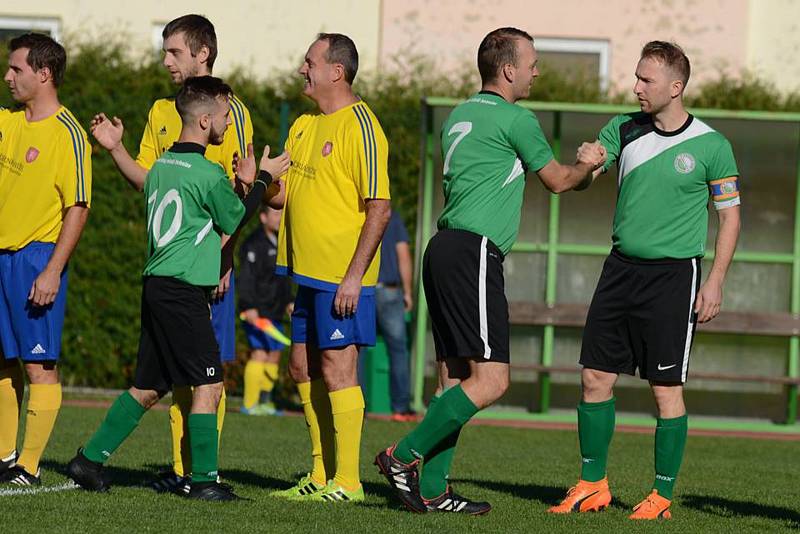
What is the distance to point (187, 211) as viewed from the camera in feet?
22.1

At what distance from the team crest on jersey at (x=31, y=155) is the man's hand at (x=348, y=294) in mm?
1699

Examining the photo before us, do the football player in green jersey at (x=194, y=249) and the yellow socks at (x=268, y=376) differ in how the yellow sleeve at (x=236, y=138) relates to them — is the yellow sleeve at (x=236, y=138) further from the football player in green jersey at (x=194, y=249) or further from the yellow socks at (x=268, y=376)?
the yellow socks at (x=268, y=376)

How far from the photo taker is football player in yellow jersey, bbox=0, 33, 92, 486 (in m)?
7.11

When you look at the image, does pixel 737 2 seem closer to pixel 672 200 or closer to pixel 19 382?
pixel 672 200

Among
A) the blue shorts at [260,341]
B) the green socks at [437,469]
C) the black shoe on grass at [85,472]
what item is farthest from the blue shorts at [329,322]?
the blue shorts at [260,341]

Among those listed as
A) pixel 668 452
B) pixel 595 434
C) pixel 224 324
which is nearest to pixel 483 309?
pixel 595 434

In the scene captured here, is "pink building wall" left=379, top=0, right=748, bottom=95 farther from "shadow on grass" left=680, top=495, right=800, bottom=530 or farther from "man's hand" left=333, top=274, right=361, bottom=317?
"man's hand" left=333, top=274, right=361, bottom=317

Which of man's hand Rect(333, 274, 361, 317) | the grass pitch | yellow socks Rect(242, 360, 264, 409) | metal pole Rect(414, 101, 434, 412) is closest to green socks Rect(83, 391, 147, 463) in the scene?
the grass pitch

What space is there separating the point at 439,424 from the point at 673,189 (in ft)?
5.22

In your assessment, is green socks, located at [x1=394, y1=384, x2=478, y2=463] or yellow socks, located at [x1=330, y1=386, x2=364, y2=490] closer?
green socks, located at [x1=394, y1=384, x2=478, y2=463]

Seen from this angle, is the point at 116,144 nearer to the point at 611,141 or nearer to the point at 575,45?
A: the point at 611,141

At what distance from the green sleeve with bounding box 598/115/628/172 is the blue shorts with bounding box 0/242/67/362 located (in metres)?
2.75

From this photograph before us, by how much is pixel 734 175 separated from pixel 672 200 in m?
0.32

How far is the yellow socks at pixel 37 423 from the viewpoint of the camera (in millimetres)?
7262
